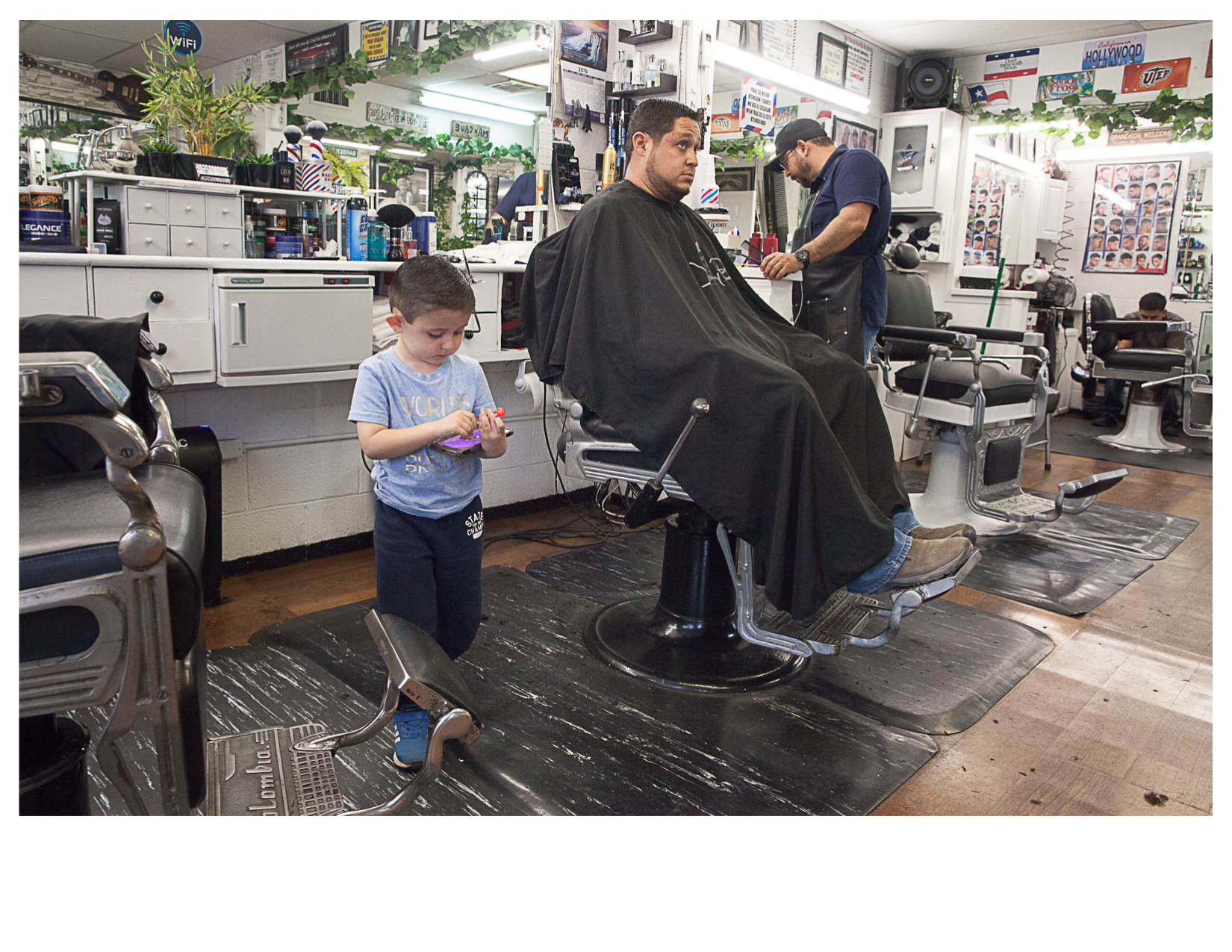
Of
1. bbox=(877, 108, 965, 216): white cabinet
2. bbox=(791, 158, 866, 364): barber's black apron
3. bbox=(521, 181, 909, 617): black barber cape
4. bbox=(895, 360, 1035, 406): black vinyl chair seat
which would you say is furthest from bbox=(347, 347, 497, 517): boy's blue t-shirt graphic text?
bbox=(877, 108, 965, 216): white cabinet

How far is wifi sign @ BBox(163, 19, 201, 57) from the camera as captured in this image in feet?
8.25

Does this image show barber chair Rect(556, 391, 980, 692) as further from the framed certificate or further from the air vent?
the framed certificate

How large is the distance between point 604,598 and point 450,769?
1.05 m

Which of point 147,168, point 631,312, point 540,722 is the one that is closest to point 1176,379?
point 631,312

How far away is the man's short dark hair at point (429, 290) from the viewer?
5.25 feet

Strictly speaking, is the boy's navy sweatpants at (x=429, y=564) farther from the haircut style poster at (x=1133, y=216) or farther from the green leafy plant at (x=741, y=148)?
the haircut style poster at (x=1133, y=216)

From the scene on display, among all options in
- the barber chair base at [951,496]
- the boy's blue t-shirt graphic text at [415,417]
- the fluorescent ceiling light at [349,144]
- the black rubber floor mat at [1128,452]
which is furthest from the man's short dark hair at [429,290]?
the black rubber floor mat at [1128,452]

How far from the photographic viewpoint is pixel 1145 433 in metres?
5.76

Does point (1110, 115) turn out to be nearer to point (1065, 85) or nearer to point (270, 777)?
point (1065, 85)

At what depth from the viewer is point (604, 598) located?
2.73 m

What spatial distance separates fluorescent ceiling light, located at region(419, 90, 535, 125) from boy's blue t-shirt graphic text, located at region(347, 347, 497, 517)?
6.83 feet

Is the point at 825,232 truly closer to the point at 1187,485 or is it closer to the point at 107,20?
the point at 107,20

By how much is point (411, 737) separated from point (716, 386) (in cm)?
98

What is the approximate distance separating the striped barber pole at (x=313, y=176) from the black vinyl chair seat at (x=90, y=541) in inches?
63.1
